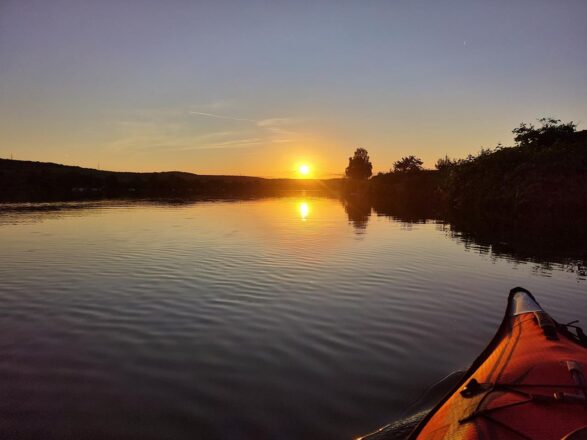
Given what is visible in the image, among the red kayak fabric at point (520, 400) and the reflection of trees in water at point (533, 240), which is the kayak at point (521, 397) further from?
the reflection of trees in water at point (533, 240)

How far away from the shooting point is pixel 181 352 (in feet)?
28.8

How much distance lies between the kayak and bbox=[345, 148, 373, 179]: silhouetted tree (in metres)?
146

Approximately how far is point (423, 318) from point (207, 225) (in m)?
25.8

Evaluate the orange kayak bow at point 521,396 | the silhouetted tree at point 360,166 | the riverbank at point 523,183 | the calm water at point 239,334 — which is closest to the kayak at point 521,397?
the orange kayak bow at point 521,396

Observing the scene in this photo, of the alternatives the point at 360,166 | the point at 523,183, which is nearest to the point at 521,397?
the point at 523,183

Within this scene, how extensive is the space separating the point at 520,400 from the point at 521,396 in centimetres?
11

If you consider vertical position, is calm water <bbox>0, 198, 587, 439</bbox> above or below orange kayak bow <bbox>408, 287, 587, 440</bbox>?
below

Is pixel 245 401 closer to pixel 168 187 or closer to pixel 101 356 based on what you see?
pixel 101 356

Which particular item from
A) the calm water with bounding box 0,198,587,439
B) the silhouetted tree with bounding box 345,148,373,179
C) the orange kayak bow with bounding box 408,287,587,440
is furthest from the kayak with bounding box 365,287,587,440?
the silhouetted tree with bounding box 345,148,373,179

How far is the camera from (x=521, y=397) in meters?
4.40

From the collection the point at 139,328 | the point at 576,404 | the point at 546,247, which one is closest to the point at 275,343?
the point at 139,328

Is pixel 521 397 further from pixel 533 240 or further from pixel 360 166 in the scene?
pixel 360 166

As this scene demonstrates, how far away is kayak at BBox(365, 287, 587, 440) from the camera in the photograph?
3861mm

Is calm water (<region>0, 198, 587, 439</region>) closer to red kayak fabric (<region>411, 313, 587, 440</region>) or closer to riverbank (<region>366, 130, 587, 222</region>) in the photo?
red kayak fabric (<region>411, 313, 587, 440</region>)
